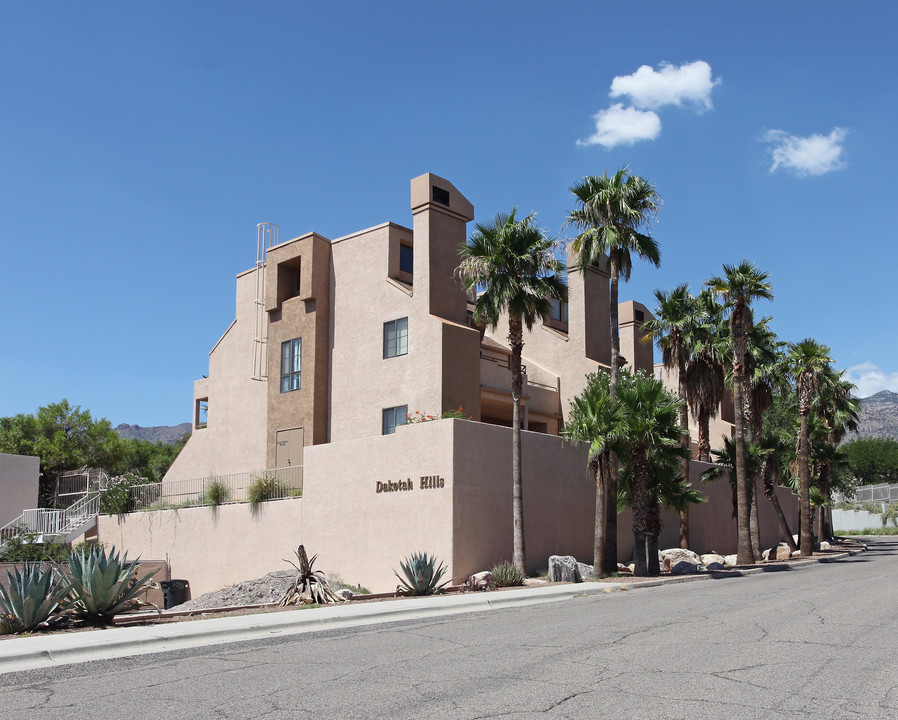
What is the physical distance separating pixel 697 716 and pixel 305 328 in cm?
2793

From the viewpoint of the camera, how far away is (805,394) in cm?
3634

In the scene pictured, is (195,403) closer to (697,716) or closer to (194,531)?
(194,531)

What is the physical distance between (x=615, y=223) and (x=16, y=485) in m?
28.7

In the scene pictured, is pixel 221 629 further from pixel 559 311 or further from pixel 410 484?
pixel 559 311

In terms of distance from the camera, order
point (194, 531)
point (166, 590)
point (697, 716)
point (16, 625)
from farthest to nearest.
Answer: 1. point (194, 531)
2. point (166, 590)
3. point (16, 625)
4. point (697, 716)

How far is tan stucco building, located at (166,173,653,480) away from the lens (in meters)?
28.8

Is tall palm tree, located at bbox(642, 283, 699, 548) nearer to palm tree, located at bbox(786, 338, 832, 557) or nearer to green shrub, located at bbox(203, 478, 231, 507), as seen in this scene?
palm tree, located at bbox(786, 338, 832, 557)

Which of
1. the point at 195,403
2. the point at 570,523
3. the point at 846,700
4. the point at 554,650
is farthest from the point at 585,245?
the point at 195,403

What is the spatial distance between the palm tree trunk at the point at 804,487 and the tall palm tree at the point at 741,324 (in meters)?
5.26

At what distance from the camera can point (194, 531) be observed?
3158 cm

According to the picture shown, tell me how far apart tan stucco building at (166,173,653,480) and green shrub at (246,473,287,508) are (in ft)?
9.69

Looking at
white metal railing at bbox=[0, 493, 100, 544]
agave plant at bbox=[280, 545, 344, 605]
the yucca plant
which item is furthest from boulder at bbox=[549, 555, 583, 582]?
white metal railing at bbox=[0, 493, 100, 544]

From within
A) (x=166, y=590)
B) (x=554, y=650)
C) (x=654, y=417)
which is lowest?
(x=166, y=590)

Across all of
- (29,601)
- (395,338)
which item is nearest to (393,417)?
(395,338)
